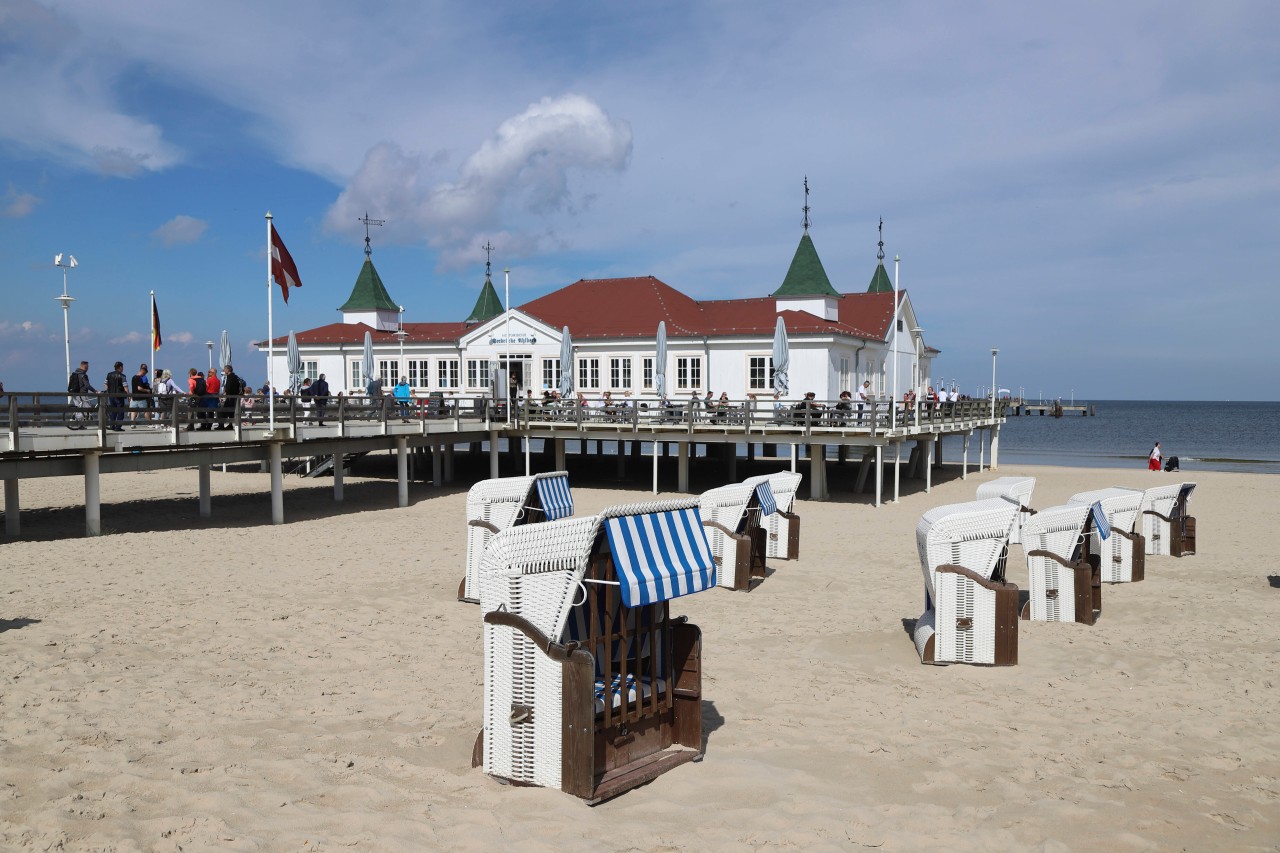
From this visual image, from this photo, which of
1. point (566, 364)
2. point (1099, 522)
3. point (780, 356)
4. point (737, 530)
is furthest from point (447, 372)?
point (1099, 522)

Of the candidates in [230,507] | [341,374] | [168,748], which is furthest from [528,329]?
[168,748]

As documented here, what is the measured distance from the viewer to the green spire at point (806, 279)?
31172mm

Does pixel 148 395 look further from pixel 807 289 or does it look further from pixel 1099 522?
pixel 807 289

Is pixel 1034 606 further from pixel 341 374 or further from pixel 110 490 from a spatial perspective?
pixel 341 374

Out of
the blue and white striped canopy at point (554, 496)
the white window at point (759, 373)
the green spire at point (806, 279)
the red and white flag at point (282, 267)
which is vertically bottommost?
the blue and white striped canopy at point (554, 496)

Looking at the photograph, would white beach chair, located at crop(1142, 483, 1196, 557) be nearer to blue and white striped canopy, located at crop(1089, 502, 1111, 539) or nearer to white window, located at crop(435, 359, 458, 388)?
blue and white striped canopy, located at crop(1089, 502, 1111, 539)

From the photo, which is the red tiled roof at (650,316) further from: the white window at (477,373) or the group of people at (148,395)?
the group of people at (148,395)

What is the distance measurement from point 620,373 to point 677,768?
24.2 metres

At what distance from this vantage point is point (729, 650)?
31.0ft

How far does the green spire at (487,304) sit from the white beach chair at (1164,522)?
28.7 metres

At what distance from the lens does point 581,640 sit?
5945 mm

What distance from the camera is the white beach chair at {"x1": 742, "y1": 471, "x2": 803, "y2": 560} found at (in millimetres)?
15000

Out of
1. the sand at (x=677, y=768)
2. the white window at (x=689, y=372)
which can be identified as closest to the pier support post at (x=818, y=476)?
the white window at (x=689, y=372)

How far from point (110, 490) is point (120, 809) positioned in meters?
21.2
